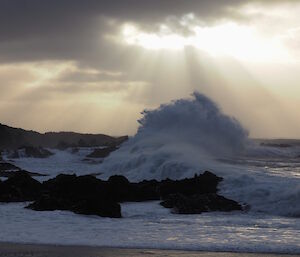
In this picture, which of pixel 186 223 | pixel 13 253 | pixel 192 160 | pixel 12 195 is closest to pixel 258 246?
pixel 186 223

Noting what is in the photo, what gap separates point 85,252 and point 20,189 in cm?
887

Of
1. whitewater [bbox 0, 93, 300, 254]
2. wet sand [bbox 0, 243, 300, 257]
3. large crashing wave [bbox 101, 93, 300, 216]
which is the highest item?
large crashing wave [bbox 101, 93, 300, 216]

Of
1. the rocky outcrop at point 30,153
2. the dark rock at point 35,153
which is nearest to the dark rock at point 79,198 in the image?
the rocky outcrop at point 30,153

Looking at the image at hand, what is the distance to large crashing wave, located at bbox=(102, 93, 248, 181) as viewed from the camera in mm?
29344

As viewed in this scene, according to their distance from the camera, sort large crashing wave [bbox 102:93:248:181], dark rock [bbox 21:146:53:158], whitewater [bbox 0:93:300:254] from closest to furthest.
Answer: whitewater [bbox 0:93:300:254], large crashing wave [bbox 102:93:248:181], dark rock [bbox 21:146:53:158]

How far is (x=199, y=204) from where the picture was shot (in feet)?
55.0

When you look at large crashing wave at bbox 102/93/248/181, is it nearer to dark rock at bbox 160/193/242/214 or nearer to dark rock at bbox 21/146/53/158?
dark rock at bbox 160/193/242/214

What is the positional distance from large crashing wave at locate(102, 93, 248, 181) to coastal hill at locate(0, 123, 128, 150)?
20952 mm

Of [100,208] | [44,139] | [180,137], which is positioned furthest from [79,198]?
[44,139]

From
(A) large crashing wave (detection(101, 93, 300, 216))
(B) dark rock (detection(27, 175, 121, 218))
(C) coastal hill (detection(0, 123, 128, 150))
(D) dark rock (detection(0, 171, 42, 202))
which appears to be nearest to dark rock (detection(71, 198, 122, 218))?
(B) dark rock (detection(27, 175, 121, 218))

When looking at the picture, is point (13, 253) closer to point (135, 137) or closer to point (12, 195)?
point (12, 195)

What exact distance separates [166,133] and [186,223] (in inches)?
871

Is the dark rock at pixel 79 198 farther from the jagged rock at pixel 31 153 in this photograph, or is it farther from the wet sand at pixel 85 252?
the jagged rock at pixel 31 153

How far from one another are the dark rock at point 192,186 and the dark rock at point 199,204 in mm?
1438
